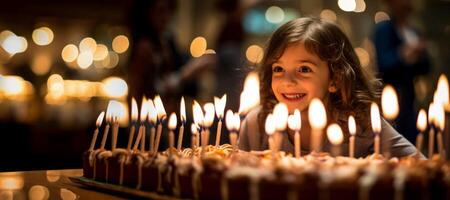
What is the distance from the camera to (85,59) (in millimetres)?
8406

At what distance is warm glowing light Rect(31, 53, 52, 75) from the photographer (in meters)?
8.10

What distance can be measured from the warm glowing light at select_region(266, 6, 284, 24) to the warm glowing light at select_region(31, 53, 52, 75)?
2.52 metres

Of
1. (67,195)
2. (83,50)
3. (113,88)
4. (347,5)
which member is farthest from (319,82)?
(83,50)

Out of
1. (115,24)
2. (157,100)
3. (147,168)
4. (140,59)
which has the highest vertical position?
(115,24)

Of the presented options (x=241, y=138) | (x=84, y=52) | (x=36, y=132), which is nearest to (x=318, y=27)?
(x=241, y=138)

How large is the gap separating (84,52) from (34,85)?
3.23 ft

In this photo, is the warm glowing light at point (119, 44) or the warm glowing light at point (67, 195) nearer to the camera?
the warm glowing light at point (67, 195)

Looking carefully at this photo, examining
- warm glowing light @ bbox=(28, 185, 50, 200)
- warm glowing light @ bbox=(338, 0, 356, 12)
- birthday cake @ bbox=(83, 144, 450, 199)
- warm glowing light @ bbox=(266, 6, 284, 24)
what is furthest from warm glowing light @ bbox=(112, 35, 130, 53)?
birthday cake @ bbox=(83, 144, 450, 199)

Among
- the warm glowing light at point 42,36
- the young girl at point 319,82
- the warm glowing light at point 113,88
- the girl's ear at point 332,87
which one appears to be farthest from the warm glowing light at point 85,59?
the girl's ear at point 332,87

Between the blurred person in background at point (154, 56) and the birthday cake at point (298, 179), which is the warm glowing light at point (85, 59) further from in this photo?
the birthday cake at point (298, 179)

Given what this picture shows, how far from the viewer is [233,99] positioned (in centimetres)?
417

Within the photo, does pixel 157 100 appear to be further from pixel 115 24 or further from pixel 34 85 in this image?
pixel 115 24

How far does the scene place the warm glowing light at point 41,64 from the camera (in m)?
8.10

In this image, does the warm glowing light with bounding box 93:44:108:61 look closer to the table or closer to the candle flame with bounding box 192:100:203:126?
the table
